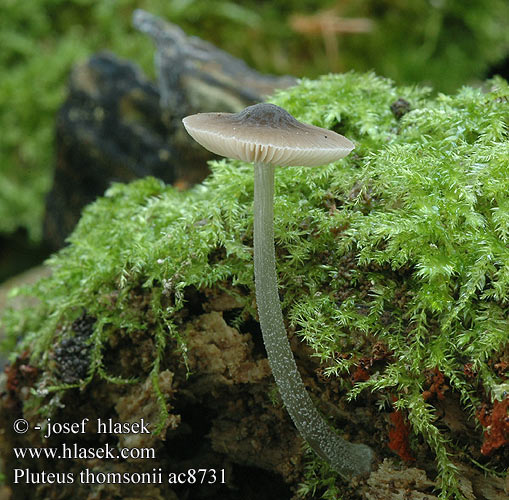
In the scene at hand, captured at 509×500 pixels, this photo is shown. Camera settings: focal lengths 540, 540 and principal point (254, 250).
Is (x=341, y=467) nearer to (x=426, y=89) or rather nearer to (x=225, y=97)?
(x=426, y=89)

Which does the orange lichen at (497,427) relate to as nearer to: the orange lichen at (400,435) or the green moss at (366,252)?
the green moss at (366,252)

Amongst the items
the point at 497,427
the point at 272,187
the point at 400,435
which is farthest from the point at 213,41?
the point at 497,427

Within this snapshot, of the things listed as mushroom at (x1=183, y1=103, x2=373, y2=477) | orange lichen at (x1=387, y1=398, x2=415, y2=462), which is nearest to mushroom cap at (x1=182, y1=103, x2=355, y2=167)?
mushroom at (x1=183, y1=103, x2=373, y2=477)

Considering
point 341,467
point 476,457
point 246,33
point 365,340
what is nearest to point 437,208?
point 365,340

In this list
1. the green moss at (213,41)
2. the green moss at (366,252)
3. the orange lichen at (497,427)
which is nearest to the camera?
the orange lichen at (497,427)

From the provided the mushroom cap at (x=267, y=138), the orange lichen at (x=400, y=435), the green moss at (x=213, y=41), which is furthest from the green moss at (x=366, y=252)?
the green moss at (x=213, y=41)

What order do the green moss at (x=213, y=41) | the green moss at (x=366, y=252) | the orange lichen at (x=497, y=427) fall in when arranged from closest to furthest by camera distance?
the orange lichen at (x=497, y=427)
the green moss at (x=366, y=252)
the green moss at (x=213, y=41)
